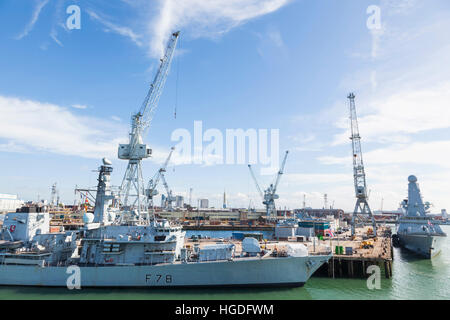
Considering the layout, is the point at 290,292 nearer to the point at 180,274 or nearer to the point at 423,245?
the point at 180,274

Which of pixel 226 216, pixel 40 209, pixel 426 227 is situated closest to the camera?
pixel 40 209

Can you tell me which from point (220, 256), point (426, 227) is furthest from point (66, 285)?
point (426, 227)

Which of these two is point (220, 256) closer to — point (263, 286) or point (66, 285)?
point (263, 286)

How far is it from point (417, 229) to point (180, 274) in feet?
172

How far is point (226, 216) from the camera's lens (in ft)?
417

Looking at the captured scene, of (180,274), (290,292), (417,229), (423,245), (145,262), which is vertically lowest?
(290,292)

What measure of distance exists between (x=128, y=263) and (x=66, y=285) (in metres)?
6.19

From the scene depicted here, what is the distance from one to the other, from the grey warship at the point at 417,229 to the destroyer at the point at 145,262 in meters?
30.4

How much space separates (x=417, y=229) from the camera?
170 feet

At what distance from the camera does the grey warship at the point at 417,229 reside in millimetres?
42319

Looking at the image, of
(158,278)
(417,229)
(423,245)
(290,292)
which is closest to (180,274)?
(158,278)

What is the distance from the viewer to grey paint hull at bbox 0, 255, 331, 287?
23.0 m

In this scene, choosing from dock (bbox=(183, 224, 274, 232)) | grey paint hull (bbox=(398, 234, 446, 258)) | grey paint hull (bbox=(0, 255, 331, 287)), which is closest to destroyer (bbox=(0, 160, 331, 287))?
grey paint hull (bbox=(0, 255, 331, 287))

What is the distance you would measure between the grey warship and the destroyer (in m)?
30.4
